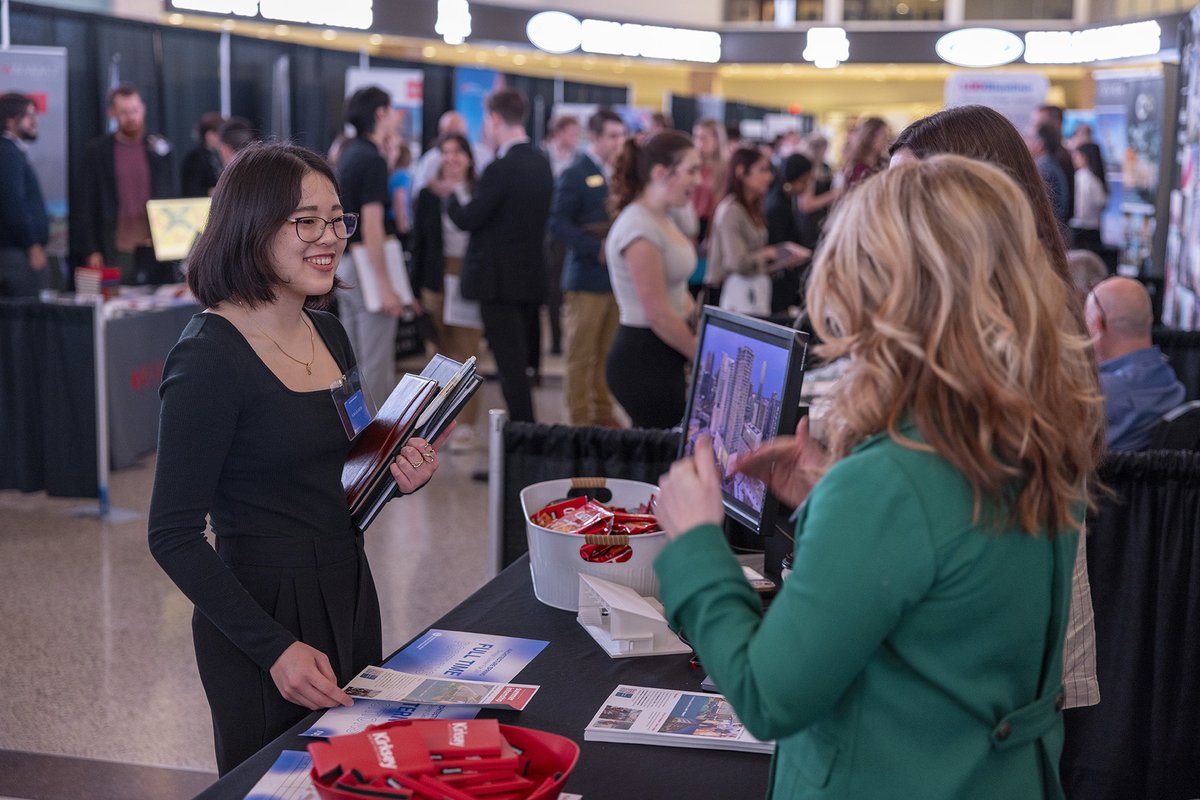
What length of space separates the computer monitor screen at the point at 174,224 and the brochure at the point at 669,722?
4.86 m

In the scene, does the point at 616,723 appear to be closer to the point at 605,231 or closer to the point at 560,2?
the point at 605,231

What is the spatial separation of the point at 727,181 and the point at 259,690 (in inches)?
183

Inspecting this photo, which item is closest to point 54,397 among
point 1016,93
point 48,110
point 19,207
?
point 19,207

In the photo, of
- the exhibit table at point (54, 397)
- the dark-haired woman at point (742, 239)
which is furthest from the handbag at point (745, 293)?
the exhibit table at point (54, 397)

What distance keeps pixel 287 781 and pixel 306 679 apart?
0.25m

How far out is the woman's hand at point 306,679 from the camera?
153 centimetres

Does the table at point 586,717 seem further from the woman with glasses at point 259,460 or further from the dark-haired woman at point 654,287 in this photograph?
the dark-haired woman at point 654,287

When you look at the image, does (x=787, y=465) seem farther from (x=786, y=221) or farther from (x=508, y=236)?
(x=786, y=221)

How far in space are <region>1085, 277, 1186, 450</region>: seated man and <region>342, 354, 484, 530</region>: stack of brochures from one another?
2.33m

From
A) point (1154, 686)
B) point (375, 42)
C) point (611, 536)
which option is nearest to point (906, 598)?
point (611, 536)

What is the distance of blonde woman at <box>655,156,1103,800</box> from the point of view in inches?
37.6

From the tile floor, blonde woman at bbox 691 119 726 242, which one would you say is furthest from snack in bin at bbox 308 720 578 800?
blonde woman at bbox 691 119 726 242

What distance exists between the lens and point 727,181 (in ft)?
19.6

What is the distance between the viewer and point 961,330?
96cm
